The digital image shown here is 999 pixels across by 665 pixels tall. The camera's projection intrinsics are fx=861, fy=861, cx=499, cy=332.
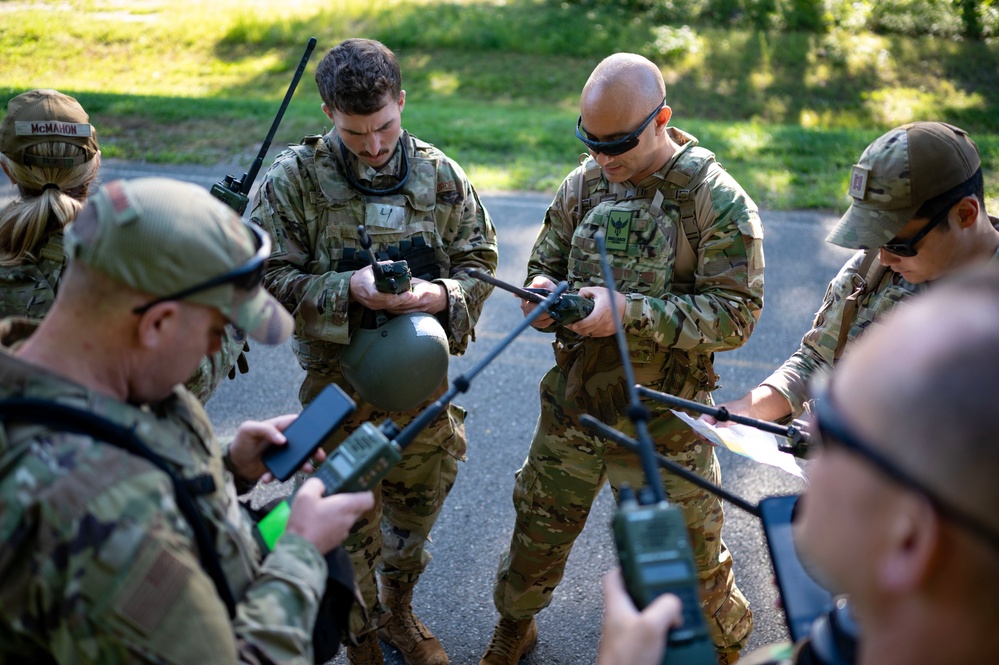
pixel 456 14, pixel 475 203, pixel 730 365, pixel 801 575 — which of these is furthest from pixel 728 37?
pixel 801 575

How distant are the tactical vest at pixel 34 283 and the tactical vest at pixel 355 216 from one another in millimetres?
898

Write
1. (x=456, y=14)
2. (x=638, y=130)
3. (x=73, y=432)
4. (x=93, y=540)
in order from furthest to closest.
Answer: (x=456, y=14)
(x=638, y=130)
(x=73, y=432)
(x=93, y=540)

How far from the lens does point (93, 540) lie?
1.56 metres

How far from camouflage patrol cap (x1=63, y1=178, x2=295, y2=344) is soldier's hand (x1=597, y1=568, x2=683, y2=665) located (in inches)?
39.0

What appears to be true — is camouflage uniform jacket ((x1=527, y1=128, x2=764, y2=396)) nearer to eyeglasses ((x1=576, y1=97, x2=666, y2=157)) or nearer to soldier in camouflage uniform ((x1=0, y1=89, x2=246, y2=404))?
eyeglasses ((x1=576, y1=97, x2=666, y2=157))

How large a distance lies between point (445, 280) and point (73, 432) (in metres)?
1.95

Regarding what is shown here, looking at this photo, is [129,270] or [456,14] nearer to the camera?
[129,270]

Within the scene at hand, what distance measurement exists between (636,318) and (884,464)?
1.83 metres

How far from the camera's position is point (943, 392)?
120cm

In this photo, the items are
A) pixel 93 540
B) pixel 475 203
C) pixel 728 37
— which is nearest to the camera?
pixel 93 540

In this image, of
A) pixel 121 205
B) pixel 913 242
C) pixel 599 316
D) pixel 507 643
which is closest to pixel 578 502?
pixel 507 643

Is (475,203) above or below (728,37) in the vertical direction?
above

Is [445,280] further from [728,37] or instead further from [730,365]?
[728,37]

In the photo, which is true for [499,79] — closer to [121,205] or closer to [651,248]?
[651,248]
